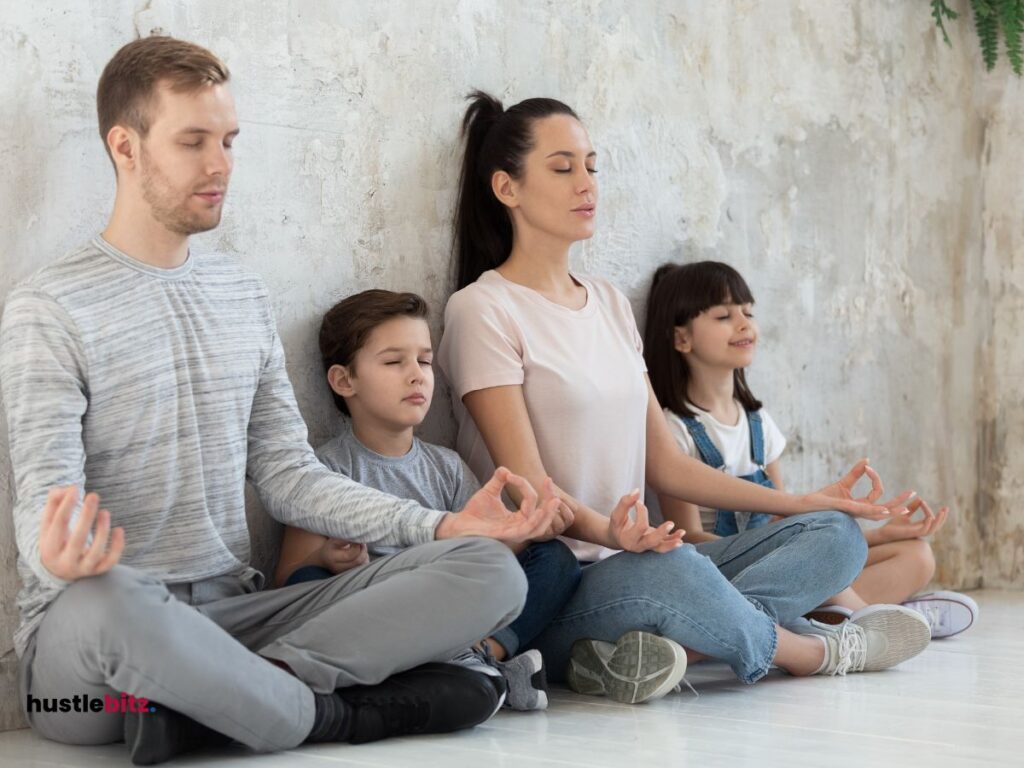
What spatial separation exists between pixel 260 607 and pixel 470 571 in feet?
1.28

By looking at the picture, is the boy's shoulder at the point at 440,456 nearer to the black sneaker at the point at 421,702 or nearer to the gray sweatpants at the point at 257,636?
the gray sweatpants at the point at 257,636

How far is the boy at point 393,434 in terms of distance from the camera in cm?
272

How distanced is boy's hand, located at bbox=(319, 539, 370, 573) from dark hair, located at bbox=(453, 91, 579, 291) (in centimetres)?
83

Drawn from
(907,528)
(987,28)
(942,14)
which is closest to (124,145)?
(907,528)

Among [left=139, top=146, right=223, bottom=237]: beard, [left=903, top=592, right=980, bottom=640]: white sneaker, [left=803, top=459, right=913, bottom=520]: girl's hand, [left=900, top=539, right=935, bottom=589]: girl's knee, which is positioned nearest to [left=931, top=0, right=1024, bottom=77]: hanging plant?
[left=900, top=539, right=935, bottom=589]: girl's knee

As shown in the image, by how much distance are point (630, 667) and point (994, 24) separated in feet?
9.71

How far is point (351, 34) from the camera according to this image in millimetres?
2988

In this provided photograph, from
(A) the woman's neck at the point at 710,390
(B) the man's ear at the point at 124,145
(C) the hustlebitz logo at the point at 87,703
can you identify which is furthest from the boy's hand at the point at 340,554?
(A) the woman's neck at the point at 710,390

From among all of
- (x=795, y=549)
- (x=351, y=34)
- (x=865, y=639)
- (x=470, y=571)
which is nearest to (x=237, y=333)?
(x=470, y=571)

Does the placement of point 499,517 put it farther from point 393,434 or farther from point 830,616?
point 830,616

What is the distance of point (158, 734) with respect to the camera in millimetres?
2066

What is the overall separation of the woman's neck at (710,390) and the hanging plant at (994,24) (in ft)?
5.50

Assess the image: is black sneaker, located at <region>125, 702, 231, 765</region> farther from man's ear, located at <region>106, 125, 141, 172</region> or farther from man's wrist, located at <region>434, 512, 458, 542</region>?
man's ear, located at <region>106, 125, 141, 172</region>

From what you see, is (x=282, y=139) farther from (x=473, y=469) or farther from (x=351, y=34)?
(x=473, y=469)
